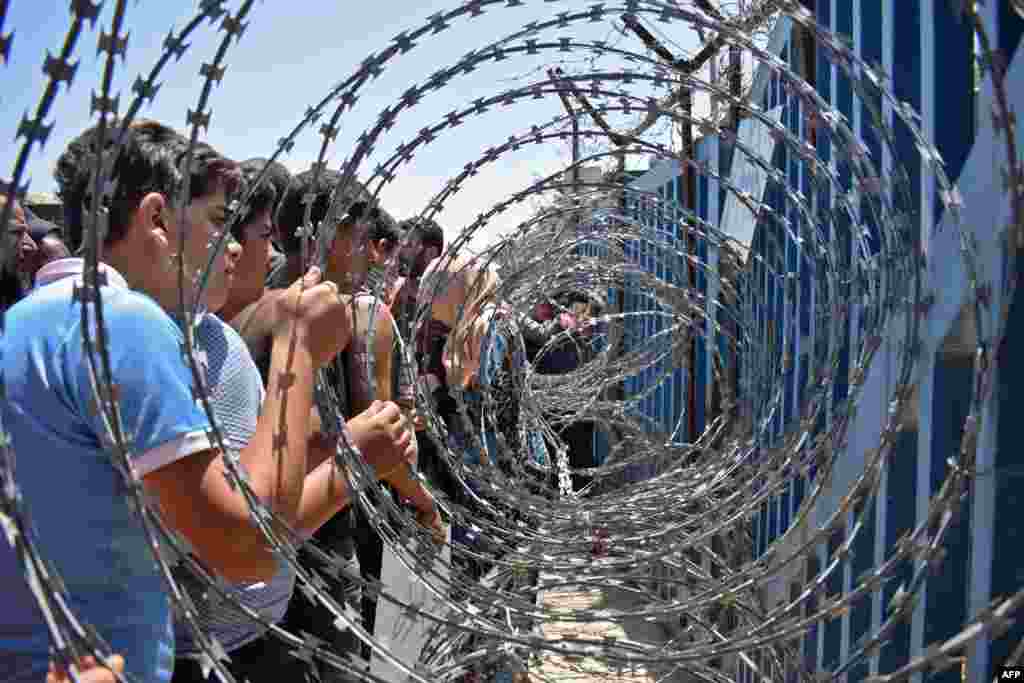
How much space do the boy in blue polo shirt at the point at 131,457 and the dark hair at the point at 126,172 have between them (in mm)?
17

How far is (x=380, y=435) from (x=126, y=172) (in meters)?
0.80

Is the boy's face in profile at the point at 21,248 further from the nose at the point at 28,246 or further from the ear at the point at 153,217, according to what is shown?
the ear at the point at 153,217

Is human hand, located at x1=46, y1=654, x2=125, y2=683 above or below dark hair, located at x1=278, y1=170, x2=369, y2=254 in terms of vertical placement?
below

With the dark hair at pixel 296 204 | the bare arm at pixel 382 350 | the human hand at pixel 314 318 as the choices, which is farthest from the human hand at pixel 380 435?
the dark hair at pixel 296 204

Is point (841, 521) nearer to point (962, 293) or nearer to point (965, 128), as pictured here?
point (962, 293)

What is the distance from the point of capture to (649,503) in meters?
4.04

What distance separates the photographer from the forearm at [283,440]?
6.50 feet

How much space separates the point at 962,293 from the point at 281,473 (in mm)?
1750

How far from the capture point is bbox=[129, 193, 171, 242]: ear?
6.70ft

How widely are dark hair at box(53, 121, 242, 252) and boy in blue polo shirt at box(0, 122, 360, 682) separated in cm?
2

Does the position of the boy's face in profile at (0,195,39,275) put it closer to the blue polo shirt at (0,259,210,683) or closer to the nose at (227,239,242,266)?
the nose at (227,239,242,266)

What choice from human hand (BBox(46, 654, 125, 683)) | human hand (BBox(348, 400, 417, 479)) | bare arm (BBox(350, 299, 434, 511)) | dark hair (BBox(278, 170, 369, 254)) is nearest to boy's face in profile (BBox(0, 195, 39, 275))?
dark hair (BBox(278, 170, 369, 254))

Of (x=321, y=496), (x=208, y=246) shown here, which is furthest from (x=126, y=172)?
(x=321, y=496)

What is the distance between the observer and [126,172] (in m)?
2.07
